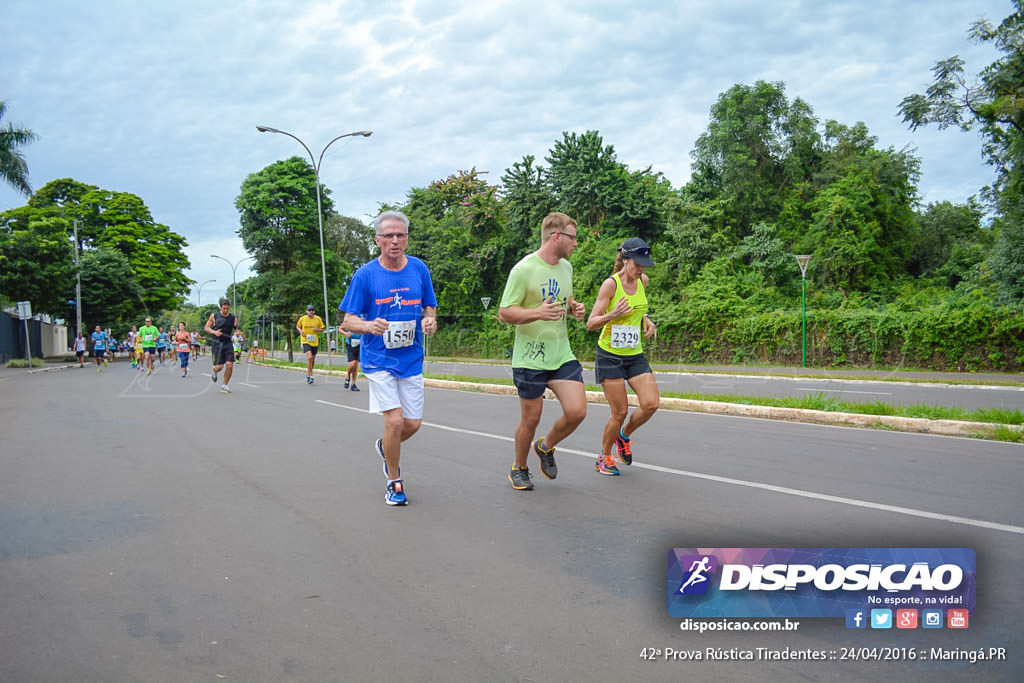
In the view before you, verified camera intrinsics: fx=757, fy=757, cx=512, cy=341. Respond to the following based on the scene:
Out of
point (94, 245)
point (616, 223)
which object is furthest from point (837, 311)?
point (94, 245)

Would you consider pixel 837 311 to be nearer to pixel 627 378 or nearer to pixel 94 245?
pixel 627 378

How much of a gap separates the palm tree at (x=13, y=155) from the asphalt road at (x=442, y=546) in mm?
29371

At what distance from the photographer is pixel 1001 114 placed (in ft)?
80.8

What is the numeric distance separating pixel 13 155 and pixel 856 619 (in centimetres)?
3755

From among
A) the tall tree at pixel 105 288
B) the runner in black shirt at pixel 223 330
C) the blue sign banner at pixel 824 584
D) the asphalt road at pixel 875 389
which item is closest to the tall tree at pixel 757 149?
the asphalt road at pixel 875 389

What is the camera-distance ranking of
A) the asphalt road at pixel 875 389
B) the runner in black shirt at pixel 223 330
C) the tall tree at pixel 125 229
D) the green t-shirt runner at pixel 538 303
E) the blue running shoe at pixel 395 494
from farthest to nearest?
1. the tall tree at pixel 125 229
2. the runner in black shirt at pixel 223 330
3. the asphalt road at pixel 875 389
4. the green t-shirt runner at pixel 538 303
5. the blue running shoe at pixel 395 494

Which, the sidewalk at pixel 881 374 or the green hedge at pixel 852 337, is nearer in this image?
the sidewalk at pixel 881 374

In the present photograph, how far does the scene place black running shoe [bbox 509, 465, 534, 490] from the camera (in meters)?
5.67

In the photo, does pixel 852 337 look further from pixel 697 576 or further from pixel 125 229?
pixel 125 229

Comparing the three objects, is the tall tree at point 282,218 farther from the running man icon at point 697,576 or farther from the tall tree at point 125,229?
the running man icon at point 697,576

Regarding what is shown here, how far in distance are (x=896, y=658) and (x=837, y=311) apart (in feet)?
79.6

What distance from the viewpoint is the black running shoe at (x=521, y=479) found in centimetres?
567

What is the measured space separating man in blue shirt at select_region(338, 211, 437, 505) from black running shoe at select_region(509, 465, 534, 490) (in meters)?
0.85

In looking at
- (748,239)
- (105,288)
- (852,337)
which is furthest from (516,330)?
(105,288)
